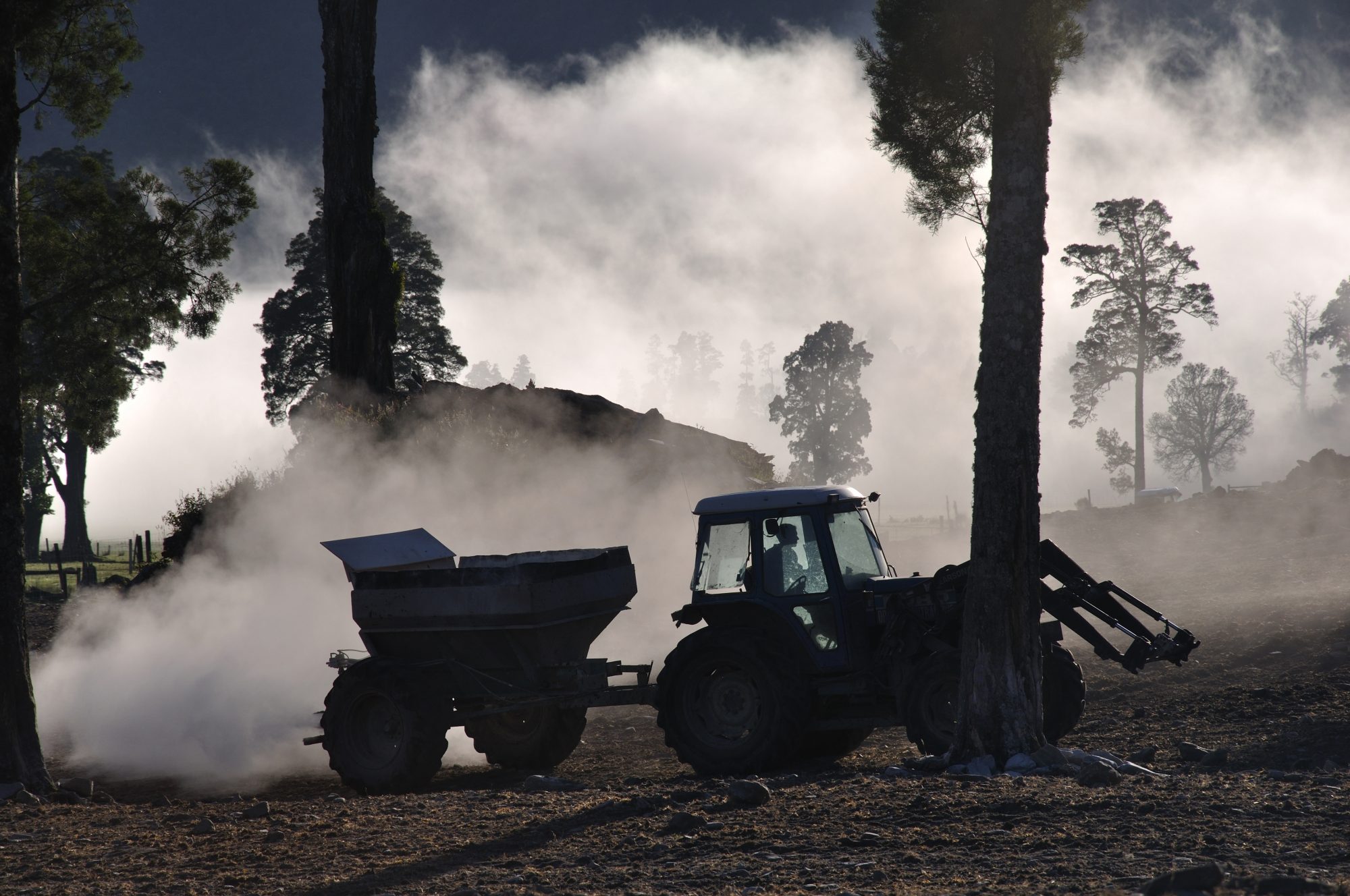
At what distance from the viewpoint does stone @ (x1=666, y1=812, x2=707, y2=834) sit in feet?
26.0

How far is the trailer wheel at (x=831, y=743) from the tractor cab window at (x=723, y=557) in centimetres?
182

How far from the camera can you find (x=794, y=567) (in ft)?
36.6

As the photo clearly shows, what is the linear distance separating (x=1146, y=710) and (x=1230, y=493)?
35782 millimetres

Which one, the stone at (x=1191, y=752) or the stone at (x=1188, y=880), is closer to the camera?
the stone at (x=1188, y=880)

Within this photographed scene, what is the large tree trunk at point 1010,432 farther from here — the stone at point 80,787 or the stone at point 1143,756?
the stone at point 80,787

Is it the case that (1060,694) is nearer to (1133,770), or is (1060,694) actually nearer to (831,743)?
(1133,770)

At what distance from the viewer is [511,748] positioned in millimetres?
13336

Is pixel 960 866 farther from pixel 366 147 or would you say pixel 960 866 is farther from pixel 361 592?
pixel 366 147

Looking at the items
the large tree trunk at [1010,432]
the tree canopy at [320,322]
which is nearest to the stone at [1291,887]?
the large tree trunk at [1010,432]

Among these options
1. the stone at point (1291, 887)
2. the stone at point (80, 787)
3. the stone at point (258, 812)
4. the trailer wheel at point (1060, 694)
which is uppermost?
the trailer wheel at point (1060, 694)

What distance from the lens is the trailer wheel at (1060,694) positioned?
10.7m

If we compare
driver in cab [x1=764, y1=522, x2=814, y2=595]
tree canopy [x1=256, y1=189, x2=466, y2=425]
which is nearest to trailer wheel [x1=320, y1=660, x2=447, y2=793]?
driver in cab [x1=764, y1=522, x2=814, y2=595]

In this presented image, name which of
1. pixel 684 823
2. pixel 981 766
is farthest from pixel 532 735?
pixel 981 766

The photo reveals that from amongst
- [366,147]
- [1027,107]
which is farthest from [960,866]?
[366,147]
